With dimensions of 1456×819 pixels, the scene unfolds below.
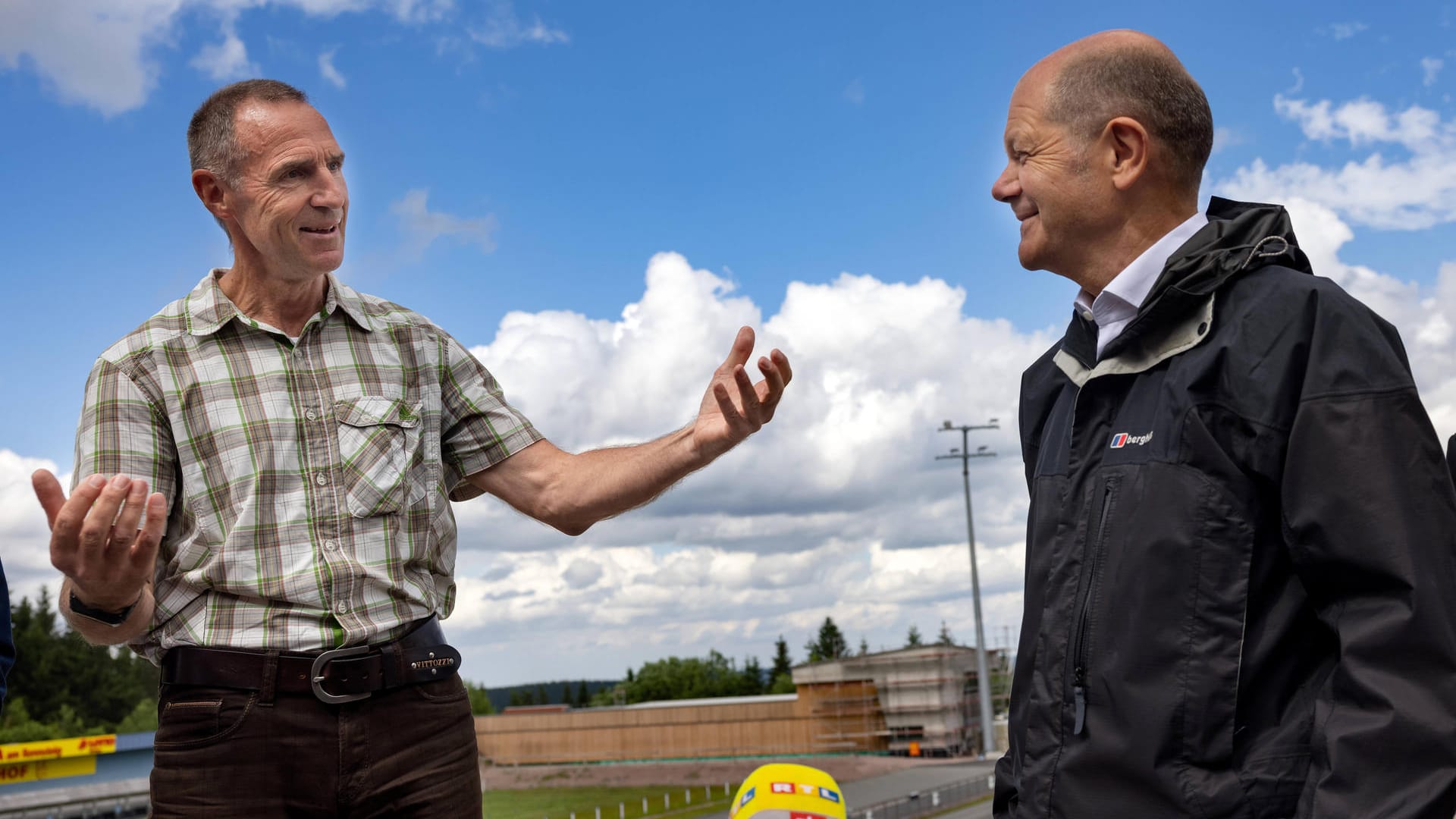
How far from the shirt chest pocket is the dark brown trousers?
58 cm

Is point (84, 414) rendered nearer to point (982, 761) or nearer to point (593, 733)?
point (982, 761)

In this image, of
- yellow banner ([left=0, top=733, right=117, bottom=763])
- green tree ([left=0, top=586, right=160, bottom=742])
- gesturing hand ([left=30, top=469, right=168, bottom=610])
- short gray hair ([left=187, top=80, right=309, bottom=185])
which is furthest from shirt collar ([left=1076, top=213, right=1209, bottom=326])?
green tree ([left=0, top=586, right=160, bottom=742])

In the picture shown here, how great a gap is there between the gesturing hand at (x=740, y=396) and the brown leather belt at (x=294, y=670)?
1.16 meters

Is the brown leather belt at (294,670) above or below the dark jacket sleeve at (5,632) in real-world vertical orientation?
below

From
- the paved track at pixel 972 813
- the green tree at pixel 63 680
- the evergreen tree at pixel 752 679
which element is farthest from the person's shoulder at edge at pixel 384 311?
the evergreen tree at pixel 752 679

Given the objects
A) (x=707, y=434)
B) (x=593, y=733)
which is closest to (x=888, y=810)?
(x=593, y=733)

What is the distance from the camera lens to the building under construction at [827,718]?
72438 millimetres

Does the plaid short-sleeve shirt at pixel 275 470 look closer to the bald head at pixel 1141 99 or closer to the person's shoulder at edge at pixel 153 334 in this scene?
the person's shoulder at edge at pixel 153 334

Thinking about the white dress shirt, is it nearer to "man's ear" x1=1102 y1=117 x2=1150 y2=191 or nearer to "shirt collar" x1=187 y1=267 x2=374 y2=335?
"man's ear" x1=1102 y1=117 x2=1150 y2=191

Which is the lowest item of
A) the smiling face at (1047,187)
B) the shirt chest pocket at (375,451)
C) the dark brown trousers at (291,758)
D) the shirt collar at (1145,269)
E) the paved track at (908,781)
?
the paved track at (908,781)

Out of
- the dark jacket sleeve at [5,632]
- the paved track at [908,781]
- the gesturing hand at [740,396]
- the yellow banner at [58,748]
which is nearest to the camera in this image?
the dark jacket sleeve at [5,632]

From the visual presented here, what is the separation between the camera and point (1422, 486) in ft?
7.64

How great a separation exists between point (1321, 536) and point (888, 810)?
4424 centimetres

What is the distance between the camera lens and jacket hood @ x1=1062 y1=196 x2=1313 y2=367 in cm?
264
